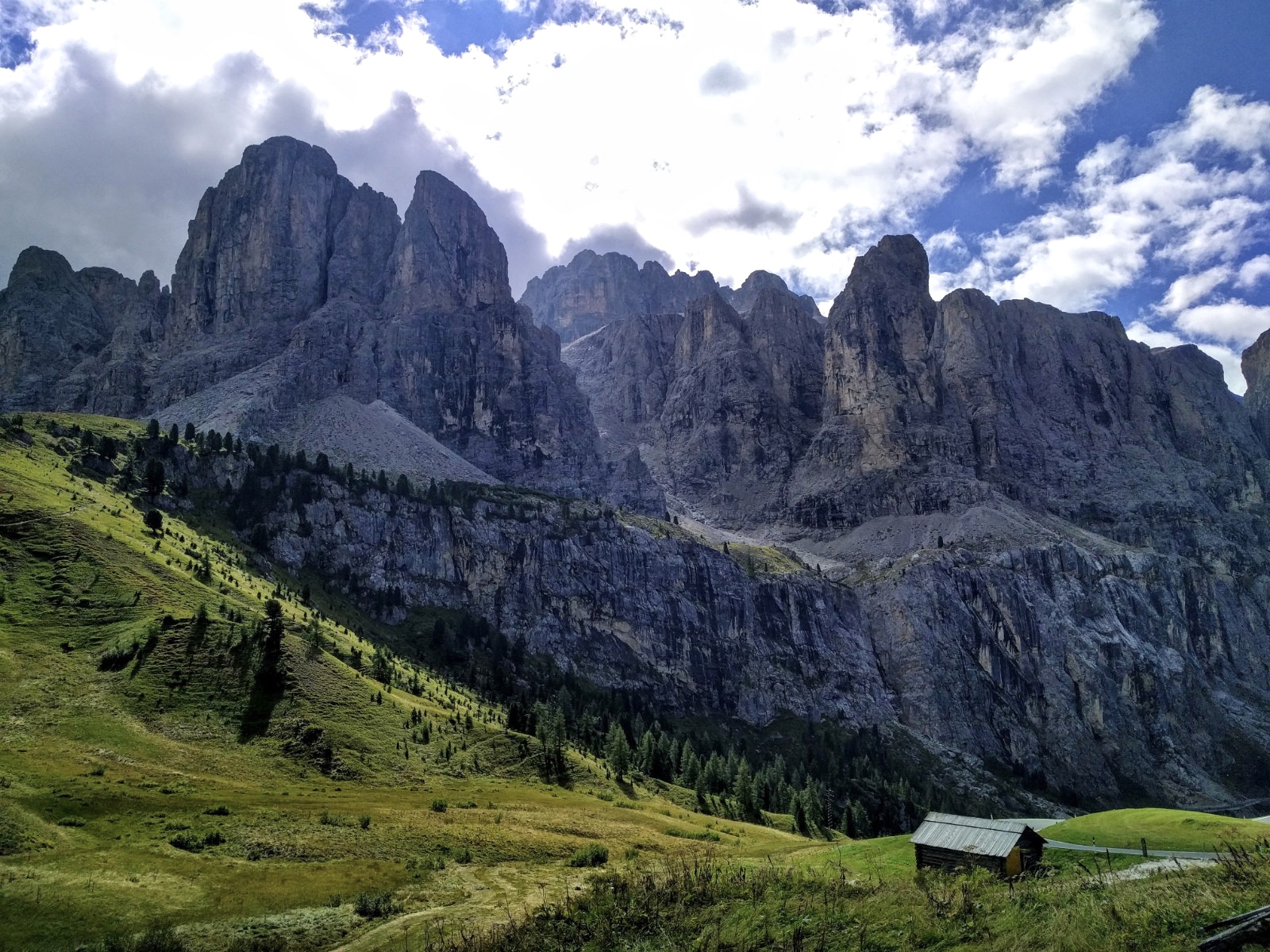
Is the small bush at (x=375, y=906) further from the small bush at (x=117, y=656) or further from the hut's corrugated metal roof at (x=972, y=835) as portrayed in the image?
the small bush at (x=117, y=656)

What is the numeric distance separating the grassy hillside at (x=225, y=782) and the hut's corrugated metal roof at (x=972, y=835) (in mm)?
19292

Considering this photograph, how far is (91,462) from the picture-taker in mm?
168250

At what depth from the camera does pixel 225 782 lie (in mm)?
63531

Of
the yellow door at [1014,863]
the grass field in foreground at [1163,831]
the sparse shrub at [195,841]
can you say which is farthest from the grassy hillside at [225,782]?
the grass field in foreground at [1163,831]

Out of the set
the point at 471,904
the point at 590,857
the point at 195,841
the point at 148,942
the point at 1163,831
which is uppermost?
the point at 1163,831

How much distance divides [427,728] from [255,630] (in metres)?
20.8

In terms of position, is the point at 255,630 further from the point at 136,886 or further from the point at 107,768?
the point at 136,886

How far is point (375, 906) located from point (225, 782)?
26.2 meters

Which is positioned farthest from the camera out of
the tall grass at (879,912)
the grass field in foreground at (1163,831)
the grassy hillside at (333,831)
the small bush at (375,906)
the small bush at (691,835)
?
the small bush at (691,835)

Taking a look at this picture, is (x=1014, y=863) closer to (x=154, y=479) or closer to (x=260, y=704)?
(x=260, y=704)

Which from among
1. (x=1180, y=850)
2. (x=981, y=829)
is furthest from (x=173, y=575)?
(x=1180, y=850)

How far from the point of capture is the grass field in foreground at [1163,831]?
1921 inches

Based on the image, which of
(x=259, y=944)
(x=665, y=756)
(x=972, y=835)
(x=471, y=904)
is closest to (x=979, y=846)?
(x=972, y=835)

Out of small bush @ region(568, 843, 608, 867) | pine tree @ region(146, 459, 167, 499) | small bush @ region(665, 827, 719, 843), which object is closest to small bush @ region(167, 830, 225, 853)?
small bush @ region(568, 843, 608, 867)
